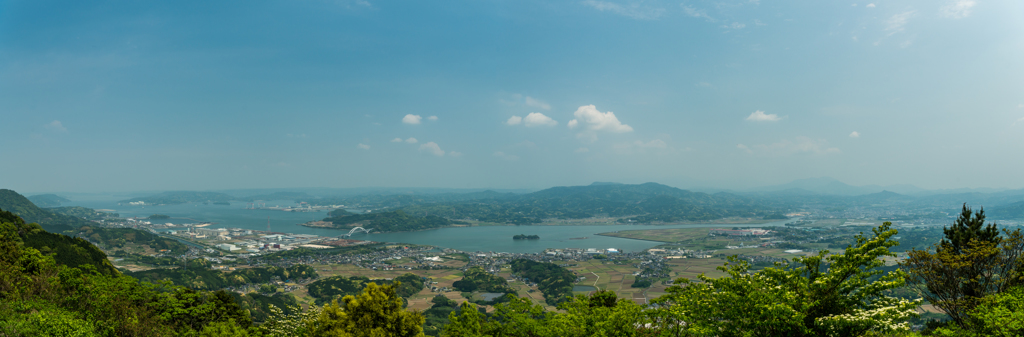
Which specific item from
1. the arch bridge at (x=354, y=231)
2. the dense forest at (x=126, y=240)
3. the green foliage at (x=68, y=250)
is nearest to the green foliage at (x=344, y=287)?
the green foliage at (x=68, y=250)

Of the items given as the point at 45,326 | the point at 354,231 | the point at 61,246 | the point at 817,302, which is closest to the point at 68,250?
the point at 61,246

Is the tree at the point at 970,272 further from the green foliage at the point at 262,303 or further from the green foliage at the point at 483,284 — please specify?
the green foliage at the point at 483,284

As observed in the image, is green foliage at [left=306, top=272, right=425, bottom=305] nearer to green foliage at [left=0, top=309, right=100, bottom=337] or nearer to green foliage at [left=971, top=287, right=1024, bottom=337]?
green foliage at [left=0, top=309, right=100, bottom=337]

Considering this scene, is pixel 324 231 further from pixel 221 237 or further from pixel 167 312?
pixel 167 312

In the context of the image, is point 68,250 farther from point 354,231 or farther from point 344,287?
point 354,231

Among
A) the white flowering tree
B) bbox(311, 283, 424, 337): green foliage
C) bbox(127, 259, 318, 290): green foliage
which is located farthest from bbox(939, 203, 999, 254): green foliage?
bbox(127, 259, 318, 290): green foliage

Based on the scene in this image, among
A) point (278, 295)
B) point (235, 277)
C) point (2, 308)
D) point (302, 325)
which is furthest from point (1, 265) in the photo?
point (235, 277)
